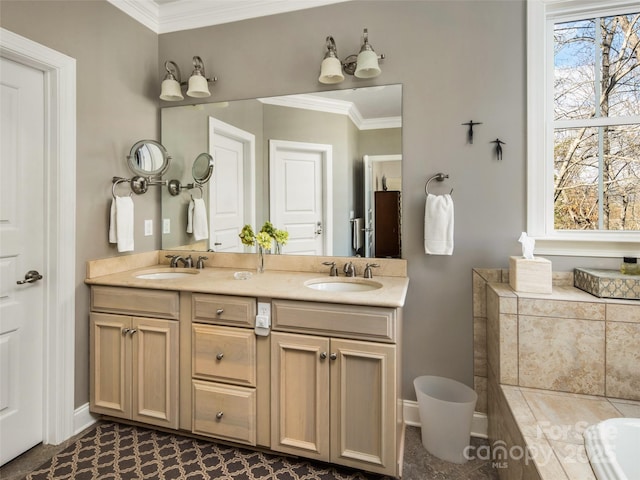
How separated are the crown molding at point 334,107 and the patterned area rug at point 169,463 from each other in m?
1.89

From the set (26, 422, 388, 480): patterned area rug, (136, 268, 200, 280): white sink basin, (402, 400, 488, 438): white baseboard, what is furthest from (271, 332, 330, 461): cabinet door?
(136, 268, 200, 280): white sink basin

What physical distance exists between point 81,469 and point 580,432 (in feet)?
7.17

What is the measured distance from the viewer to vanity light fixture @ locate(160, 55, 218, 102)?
2336 millimetres

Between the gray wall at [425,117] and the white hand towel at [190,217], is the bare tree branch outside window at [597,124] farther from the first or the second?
the white hand towel at [190,217]

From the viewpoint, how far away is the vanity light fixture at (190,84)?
234cm

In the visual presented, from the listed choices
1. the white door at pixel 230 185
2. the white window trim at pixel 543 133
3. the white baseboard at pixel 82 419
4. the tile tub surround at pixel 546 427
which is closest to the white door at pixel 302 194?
the white door at pixel 230 185

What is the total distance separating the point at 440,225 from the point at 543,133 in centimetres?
75

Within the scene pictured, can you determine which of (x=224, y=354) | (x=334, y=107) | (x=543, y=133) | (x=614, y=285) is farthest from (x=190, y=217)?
(x=614, y=285)

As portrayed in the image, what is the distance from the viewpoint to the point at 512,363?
166cm

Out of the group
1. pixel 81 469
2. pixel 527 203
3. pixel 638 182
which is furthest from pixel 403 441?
pixel 638 182

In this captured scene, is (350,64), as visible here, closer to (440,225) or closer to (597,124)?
(440,225)

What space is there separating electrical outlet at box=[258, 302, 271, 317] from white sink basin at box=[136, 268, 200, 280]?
767mm

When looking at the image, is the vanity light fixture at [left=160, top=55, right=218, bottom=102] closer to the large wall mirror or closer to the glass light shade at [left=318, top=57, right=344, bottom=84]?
the large wall mirror

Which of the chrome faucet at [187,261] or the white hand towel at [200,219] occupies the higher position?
the white hand towel at [200,219]
